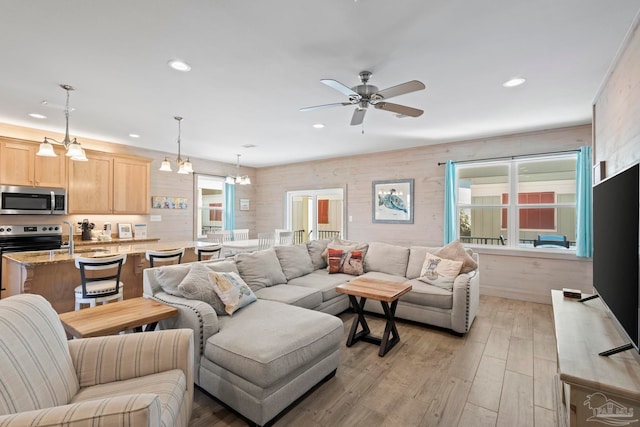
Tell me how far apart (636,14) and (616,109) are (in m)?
0.87

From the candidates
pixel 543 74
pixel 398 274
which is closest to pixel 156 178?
pixel 398 274

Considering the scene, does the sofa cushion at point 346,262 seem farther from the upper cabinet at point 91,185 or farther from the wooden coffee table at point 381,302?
the upper cabinet at point 91,185

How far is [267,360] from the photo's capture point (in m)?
1.83

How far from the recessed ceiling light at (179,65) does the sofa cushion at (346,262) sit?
2950 mm

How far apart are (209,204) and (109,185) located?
7.57ft

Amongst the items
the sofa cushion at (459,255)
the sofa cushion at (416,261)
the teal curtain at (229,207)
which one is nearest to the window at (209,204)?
the teal curtain at (229,207)

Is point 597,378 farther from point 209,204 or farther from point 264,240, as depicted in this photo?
point 209,204

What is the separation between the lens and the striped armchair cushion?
3.86ft

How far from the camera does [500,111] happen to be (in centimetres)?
377

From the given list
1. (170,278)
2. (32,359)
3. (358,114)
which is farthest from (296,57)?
(32,359)

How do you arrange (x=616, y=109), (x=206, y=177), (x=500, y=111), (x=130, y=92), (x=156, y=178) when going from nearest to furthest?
(x=616, y=109), (x=130, y=92), (x=500, y=111), (x=156, y=178), (x=206, y=177)

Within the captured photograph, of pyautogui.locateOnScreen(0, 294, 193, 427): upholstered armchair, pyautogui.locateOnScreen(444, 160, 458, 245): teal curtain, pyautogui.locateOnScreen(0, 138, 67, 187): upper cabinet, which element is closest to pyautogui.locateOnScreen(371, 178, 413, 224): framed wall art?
pyautogui.locateOnScreen(444, 160, 458, 245): teal curtain

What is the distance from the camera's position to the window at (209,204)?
6961 millimetres

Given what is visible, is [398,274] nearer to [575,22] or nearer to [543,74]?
[543,74]
